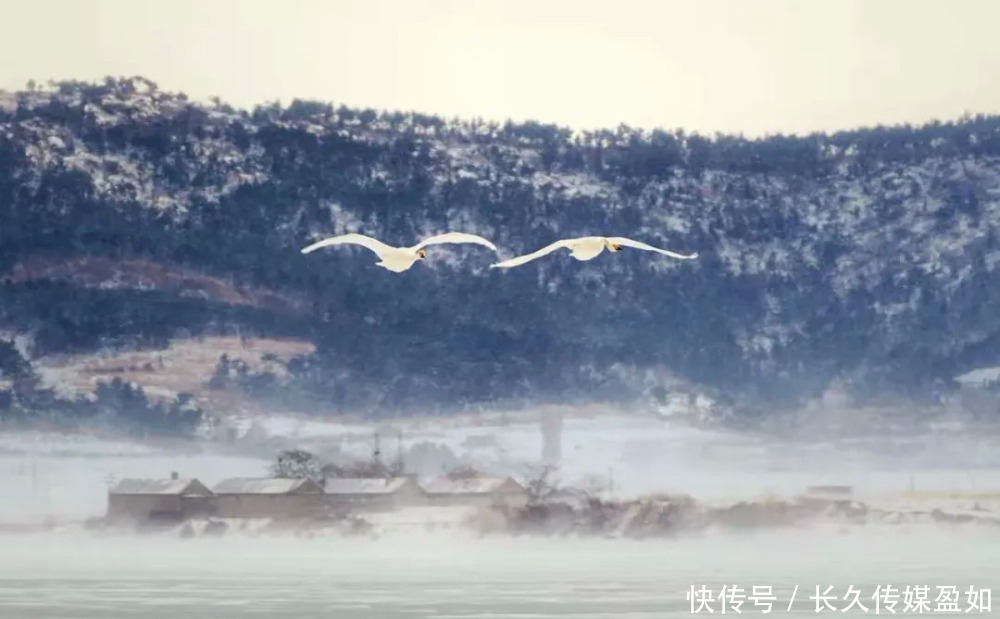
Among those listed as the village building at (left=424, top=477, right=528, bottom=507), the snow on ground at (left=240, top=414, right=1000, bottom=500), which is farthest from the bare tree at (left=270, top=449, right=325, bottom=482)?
the village building at (left=424, top=477, right=528, bottom=507)

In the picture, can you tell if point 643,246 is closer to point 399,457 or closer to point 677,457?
point 677,457

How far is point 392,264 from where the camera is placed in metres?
7.88

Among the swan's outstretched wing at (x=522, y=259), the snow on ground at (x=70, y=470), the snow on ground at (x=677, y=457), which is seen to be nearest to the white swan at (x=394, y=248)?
the swan's outstretched wing at (x=522, y=259)

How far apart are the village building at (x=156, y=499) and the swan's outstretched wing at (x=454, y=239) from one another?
59.2 inches

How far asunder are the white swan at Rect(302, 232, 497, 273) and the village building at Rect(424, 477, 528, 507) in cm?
101

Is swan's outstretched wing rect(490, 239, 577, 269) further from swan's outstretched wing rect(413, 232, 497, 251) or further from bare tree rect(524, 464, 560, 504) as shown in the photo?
bare tree rect(524, 464, 560, 504)

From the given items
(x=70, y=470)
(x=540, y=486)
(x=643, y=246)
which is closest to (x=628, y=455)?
(x=540, y=486)

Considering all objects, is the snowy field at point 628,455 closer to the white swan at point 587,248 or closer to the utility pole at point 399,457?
the utility pole at point 399,457

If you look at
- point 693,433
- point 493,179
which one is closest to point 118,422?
point 493,179

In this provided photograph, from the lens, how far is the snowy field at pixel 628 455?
772cm

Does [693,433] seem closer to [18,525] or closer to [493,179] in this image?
[493,179]

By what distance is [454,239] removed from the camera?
25.8 feet

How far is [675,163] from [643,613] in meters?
2.10

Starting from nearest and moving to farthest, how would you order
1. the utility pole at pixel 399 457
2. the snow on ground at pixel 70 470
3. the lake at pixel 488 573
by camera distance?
the lake at pixel 488 573 < the snow on ground at pixel 70 470 < the utility pole at pixel 399 457
